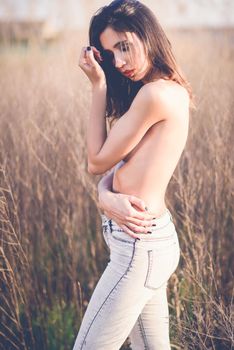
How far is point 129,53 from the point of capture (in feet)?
3.46

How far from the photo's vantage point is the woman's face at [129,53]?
1.05m

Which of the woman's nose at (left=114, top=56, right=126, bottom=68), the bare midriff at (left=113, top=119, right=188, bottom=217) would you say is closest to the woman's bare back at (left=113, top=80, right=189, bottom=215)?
the bare midriff at (left=113, top=119, right=188, bottom=217)

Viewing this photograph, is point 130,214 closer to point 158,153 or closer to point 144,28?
point 158,153

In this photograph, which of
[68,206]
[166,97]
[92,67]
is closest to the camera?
[166,97]

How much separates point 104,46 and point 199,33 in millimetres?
2644

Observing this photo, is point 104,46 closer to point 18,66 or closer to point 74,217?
point 74,217

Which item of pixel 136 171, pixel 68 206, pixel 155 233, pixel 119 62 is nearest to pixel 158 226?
pixel 155 233

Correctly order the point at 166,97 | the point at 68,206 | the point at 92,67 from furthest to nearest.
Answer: the point at 68,206
the point at 92,67
the point at 166,97

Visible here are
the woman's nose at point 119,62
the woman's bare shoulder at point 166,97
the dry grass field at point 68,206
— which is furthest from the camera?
the dry grass field at point 68,206

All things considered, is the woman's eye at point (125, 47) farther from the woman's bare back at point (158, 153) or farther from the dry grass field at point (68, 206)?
the dry grass field at point (68, 206)

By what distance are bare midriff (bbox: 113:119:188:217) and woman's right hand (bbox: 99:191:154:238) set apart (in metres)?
0.02

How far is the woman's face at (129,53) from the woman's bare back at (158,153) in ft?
0.31

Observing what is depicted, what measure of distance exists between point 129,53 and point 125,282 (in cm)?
54

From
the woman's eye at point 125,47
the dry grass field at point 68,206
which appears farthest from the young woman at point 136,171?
the dry grass field at point 68,206
